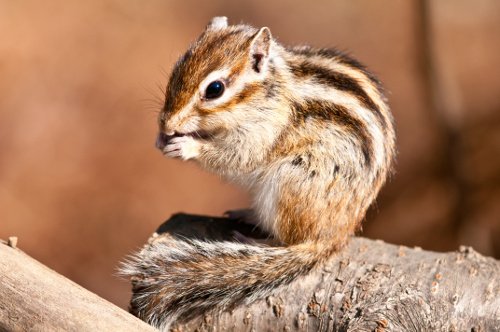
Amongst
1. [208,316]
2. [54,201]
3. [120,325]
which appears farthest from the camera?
[54,201]

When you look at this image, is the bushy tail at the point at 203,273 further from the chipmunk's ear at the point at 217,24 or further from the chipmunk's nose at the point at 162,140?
the chipmunk's ear at the point at 217,24

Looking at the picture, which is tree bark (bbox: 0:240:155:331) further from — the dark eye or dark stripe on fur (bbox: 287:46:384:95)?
dark stripe on fur (bbox: 287:46:384:95)

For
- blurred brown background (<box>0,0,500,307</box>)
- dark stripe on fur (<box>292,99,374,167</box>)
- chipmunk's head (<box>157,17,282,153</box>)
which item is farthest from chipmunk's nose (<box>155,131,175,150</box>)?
blurred brown background (<box>0,0,500,307</box>)

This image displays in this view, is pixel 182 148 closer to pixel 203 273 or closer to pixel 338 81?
pixel 203 273

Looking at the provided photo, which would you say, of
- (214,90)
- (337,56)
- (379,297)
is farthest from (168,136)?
(379,297)

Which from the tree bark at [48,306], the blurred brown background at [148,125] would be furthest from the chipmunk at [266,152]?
the blurred brown background at [148,125]

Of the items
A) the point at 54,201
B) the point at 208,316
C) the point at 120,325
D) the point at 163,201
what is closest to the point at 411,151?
the point at 163,201

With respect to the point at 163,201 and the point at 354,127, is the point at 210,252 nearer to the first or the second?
the point at 354,127
